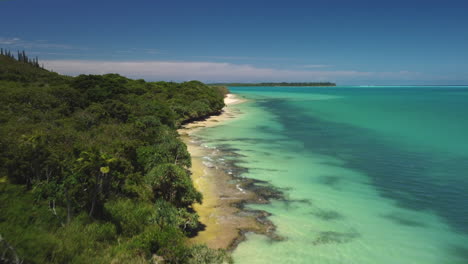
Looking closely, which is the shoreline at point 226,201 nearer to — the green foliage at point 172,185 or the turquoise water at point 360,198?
the turquoise water at point 360,198

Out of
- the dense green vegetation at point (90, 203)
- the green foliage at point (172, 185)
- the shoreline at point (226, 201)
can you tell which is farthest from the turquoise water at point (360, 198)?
the green foliage at point (172, 185)

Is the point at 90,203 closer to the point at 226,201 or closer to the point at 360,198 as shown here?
the point at 226,201

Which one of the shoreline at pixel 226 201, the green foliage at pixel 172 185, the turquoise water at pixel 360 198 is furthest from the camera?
the green foliage at pixel 172 185

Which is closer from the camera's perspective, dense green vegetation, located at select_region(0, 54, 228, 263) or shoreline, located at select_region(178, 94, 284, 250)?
dense green vegetation, located at select_region(0, 54, 228, 263)

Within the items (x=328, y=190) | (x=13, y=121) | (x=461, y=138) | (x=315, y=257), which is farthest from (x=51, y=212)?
(x=461, y=138)

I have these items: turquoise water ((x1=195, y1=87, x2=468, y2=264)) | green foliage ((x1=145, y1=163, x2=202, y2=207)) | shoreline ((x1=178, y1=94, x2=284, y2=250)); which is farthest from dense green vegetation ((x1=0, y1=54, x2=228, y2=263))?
turquoise water ((x1=195, y1=87, x2=468, y2=264))

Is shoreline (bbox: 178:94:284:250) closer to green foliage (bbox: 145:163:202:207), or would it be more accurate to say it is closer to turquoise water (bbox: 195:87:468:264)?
turquoise water (bbox: 195:87:468:264)

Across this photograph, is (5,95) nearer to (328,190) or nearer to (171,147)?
(171,147)

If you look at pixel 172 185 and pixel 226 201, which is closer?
pixel 172 185

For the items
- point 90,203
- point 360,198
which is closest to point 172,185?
point 90,203
